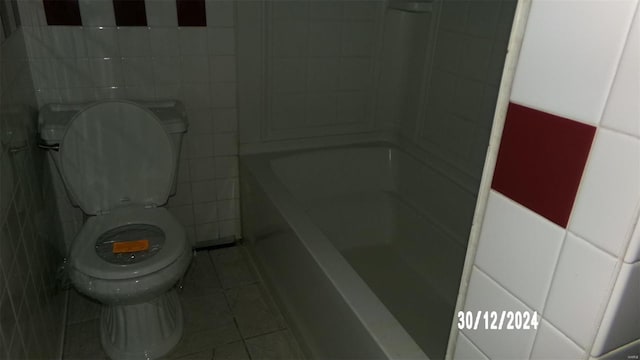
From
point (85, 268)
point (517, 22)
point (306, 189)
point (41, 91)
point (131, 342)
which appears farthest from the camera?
point (306, 189)

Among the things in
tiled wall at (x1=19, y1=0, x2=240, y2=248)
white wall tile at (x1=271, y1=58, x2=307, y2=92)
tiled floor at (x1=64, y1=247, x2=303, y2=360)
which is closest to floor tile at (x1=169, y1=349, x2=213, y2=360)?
tiled floor at (x1=64, y1=247, x2=303, y2=360)

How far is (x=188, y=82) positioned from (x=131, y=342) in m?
1.03

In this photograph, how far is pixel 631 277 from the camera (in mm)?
513

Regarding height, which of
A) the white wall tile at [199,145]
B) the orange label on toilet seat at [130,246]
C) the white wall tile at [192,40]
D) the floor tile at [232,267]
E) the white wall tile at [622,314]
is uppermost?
the white wall tile at [192,40]

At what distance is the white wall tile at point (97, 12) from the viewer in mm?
1676

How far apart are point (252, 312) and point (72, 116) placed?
3.33ft

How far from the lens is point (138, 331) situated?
1.62m

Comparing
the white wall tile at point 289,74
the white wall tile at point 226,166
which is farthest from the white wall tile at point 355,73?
the white wall tile at point 226,166

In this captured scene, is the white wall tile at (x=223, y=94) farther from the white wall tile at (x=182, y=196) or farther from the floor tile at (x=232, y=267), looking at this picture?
the floor tile at (x=232, y=267)

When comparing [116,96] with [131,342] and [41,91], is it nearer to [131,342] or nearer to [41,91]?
[41,91]

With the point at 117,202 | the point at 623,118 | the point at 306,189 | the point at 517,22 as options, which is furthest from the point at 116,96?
the point at 623,118

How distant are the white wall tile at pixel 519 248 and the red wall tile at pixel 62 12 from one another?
1646mm

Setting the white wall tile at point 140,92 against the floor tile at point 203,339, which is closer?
the floor tile at point 203,339

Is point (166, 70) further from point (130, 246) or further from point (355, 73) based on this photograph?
point (355, 73)
